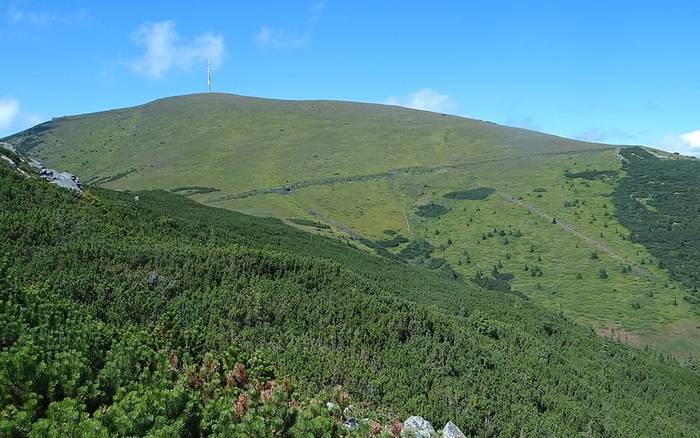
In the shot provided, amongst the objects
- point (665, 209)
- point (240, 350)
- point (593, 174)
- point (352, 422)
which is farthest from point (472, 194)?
point (352, 422)

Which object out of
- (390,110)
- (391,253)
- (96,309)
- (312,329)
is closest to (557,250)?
(391,253)

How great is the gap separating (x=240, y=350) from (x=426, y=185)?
97840 millimetres

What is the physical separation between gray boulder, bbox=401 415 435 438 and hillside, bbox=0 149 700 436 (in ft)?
2.73

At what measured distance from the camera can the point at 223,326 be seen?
2581 centimetres

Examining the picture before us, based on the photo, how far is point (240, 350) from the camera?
19.6m

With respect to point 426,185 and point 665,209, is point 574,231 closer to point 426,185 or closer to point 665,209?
point 665,209

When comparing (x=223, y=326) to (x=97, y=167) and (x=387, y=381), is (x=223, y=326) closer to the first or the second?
(x=387, y=381)

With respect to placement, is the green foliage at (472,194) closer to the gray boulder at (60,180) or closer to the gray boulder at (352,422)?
the gray boulder at (60,180)

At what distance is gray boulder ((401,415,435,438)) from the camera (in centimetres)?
1582

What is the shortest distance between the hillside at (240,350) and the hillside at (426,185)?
22.2 meters

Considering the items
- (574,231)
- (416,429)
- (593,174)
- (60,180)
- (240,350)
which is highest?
(593,174)

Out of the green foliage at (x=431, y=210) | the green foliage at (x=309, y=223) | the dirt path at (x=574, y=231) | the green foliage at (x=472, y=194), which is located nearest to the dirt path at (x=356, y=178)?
the green foliage at (x=472, y=194)

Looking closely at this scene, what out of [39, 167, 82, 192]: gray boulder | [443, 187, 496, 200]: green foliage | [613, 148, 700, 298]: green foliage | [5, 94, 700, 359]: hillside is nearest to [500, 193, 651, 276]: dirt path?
[5, 94, 700, 359]: hillside

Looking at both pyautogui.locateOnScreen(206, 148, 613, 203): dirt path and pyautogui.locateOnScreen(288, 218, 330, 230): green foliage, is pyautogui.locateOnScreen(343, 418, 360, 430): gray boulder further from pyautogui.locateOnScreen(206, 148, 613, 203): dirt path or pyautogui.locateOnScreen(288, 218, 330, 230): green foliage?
pyautogui.locateOnScreen(206, 148, 613, 203): dirt path
